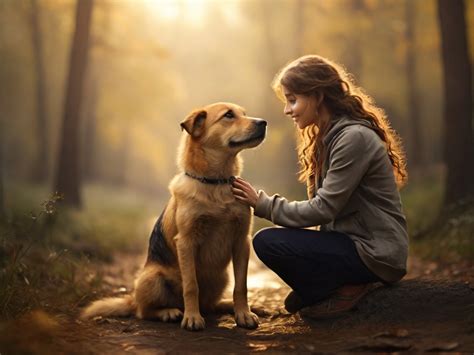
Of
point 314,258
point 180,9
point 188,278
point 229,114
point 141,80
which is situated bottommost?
point 188,278

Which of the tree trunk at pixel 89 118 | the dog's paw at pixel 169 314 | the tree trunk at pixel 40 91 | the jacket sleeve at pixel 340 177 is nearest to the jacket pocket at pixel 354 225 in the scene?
the jacket sleeve at pixel 340 177

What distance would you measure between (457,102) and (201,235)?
4993 mm

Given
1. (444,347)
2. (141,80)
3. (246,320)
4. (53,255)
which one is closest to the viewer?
(444,347)

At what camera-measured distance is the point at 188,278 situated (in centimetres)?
392

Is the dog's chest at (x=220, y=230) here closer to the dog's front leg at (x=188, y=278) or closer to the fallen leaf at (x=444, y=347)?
the dog's front leg at (x=188, y=278)

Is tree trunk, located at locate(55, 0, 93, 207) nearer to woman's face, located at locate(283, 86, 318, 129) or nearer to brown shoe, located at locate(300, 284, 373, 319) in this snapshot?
woman's face, located at locate(283, 86, 318, 129)

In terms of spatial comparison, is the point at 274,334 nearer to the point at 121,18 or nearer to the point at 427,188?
the point at 427,188

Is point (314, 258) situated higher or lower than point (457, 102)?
lower

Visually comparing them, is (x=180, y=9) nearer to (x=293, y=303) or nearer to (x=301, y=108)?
(x=301, y=108)

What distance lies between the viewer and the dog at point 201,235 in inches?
155

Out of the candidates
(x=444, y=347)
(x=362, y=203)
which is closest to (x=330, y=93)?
(x=362, y=203)

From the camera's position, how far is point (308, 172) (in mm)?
4250

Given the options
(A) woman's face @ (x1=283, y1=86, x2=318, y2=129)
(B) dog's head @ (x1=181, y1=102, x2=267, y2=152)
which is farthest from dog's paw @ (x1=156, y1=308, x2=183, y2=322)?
(A) woman's face @ (x1=283, y1=86, x2=318, y2=129)

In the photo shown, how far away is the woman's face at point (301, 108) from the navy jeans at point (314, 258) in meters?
0.87
